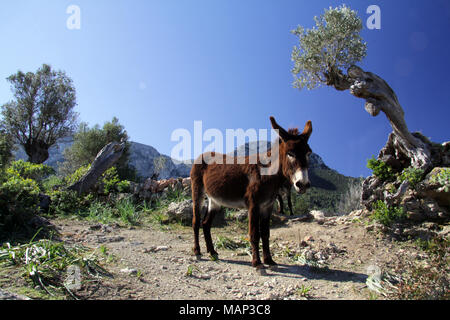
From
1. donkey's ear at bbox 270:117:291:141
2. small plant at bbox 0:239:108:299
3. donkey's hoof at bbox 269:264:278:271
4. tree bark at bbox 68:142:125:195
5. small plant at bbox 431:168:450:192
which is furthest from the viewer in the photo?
tree bark at bbox 68:142:125:195

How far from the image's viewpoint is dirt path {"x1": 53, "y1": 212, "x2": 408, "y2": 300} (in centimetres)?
348

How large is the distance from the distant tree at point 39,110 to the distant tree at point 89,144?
1640 millimetres

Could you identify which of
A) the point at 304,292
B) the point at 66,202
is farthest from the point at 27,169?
the point at 304,292

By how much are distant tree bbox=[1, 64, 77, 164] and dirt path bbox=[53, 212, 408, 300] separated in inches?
816

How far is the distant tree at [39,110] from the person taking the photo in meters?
22.4

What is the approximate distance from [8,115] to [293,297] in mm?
28219

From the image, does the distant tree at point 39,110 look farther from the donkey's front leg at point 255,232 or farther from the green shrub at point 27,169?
the donkey's front leg at point 255,232

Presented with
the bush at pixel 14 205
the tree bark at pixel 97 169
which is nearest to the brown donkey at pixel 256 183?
the bush at pixel 14 205

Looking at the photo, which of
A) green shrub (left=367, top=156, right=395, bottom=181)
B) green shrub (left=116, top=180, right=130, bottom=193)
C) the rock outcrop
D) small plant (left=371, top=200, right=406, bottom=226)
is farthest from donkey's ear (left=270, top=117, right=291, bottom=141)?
green shrub (left=116, top=180, right=130, bottom=193)

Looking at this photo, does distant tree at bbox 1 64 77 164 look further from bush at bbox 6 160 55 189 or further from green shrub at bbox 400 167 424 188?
green shrub at bbox 400 167 424 188

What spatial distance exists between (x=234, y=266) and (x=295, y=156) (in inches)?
95.1

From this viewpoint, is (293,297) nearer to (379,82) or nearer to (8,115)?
(379,82)

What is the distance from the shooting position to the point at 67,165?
25938 mm
